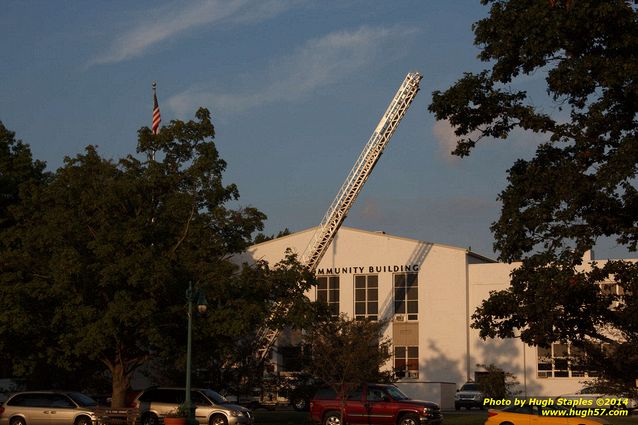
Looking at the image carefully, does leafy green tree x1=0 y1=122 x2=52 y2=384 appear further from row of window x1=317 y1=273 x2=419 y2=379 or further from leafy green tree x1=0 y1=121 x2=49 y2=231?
row of window x1=317 y1=273 x2=419 y2=379

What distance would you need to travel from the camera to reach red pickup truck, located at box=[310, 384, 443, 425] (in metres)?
34.1

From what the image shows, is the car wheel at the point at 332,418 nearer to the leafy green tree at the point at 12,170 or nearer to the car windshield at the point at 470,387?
the leafy green tree at the point at 12,170

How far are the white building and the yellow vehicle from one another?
3321cm

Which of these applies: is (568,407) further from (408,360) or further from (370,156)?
(408,360)

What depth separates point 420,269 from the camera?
6875 cm

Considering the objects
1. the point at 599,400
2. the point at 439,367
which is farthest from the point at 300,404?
the point at 439,367

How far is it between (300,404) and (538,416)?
74.2 feet

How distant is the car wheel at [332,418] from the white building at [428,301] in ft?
103

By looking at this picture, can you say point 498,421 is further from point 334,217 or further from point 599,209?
point 334,217

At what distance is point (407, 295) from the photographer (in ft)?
226

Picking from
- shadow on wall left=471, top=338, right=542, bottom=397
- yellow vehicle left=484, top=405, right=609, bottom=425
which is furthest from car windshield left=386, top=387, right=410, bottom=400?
shadow on wall left=471, top=338, right=542, bottom=397

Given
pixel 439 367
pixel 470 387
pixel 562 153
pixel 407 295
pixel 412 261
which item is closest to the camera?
pixel 562 153

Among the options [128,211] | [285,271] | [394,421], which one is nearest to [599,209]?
[394,421]

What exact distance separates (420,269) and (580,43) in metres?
47.1
